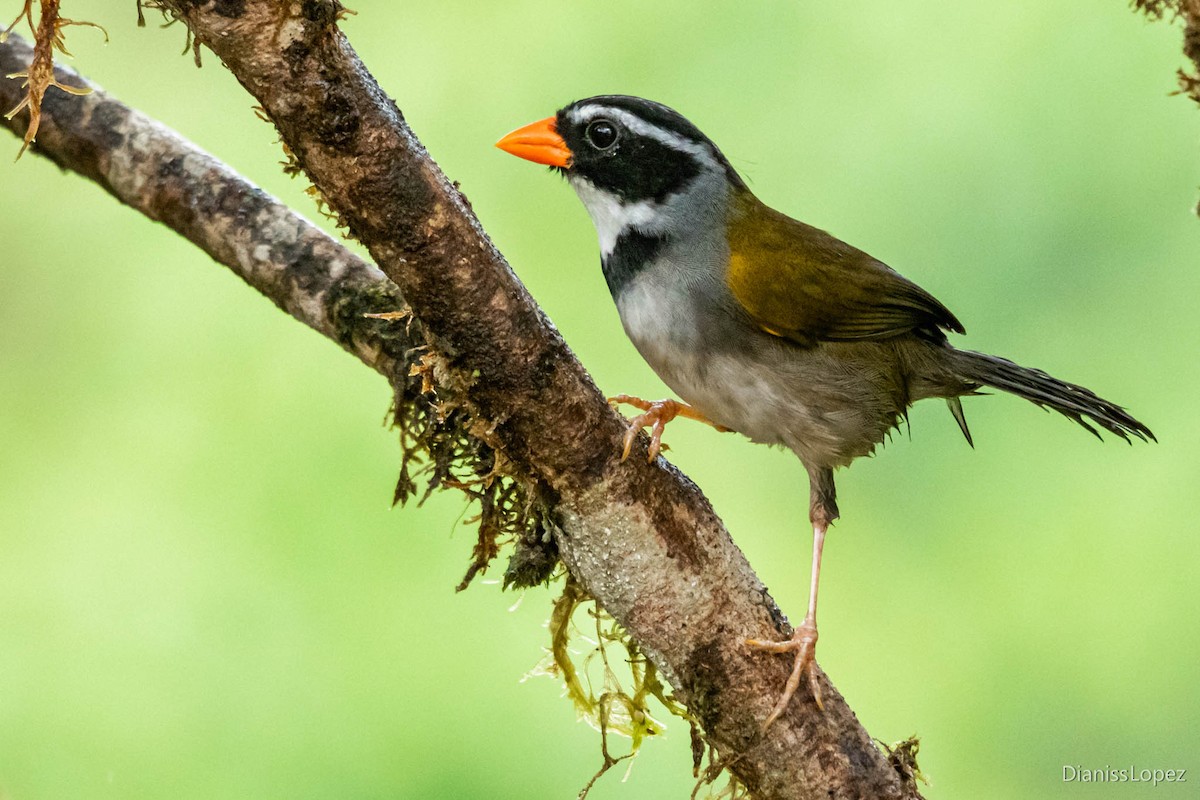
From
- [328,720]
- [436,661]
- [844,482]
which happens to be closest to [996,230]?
[844,482]

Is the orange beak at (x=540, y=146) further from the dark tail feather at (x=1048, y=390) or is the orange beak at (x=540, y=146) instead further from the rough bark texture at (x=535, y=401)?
the dark tail feather at (x=1048, y=390)

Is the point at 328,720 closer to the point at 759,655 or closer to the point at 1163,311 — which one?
the point at 759,655

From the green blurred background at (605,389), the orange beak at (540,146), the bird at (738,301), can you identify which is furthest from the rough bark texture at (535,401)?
the green blurred background at (605,389)

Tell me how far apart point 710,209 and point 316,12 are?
3.89ft

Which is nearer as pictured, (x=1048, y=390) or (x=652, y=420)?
(x=652, y=420)

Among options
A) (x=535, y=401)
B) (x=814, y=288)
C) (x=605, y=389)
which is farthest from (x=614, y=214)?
(x=605, y=389)

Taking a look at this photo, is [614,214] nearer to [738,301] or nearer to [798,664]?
[738,301]

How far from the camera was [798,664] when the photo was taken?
2.29 metres

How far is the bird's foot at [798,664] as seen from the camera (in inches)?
90.1

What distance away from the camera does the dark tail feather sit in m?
2.78

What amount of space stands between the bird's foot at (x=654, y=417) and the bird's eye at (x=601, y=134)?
22.2 inches

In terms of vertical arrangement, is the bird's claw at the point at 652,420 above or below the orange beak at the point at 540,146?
below

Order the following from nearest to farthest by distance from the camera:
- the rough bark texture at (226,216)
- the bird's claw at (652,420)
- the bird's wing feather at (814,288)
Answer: the bird's claw at (652,420) < the rough bark texture at (226,216) < the bird's wing feather at (814,288)

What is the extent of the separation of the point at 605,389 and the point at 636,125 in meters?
1.71
